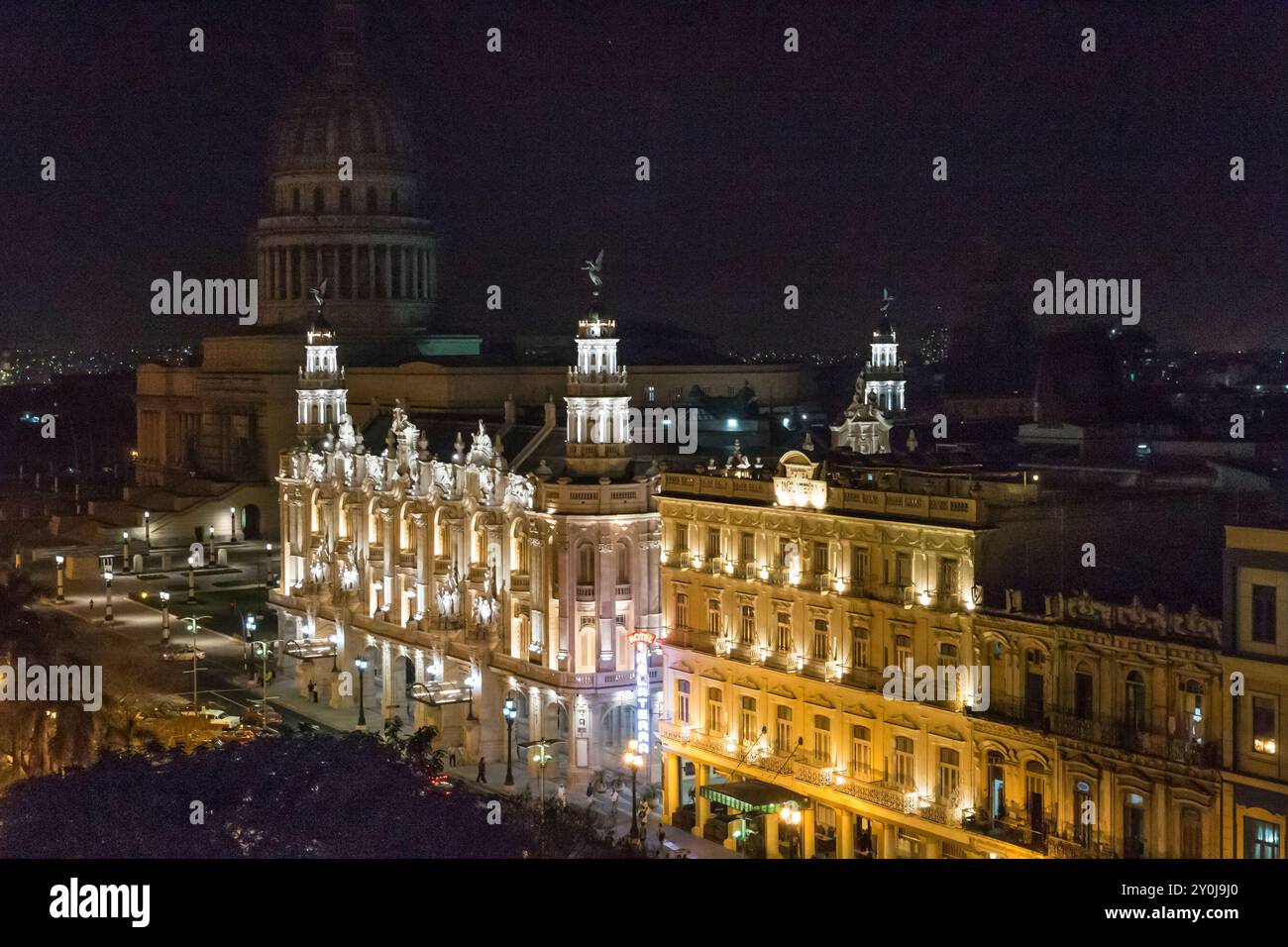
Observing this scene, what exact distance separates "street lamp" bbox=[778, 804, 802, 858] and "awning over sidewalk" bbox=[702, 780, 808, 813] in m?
0.14

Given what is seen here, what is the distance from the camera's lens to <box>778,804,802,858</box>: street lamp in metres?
45.7

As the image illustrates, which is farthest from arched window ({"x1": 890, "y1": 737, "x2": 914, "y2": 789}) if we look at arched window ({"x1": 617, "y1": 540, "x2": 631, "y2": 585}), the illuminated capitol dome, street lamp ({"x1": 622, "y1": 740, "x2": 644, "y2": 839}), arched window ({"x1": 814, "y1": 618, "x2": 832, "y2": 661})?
the illuminated capitol dome

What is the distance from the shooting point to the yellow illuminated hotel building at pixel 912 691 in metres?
37.1

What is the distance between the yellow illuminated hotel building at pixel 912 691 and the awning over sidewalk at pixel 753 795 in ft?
0.21

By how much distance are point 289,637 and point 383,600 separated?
22.2 ft

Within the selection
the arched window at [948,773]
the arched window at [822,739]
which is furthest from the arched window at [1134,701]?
the arched window at [822,739]

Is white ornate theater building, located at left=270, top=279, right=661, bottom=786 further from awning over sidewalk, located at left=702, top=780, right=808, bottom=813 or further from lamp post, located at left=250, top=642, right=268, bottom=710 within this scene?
awning over sidewalk, located at left=702, top=780, right=808, bottom=813

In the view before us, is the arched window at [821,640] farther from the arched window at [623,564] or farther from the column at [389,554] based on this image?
the column at [389,554]

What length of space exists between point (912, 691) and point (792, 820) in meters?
4.60

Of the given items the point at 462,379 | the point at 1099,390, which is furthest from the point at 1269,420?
the point at 462,379

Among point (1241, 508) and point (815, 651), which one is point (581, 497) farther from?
point (1241, 508)

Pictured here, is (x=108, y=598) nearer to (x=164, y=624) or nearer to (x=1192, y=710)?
(x=164, y=624)

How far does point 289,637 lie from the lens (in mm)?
71750

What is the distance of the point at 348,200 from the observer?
378 feet
